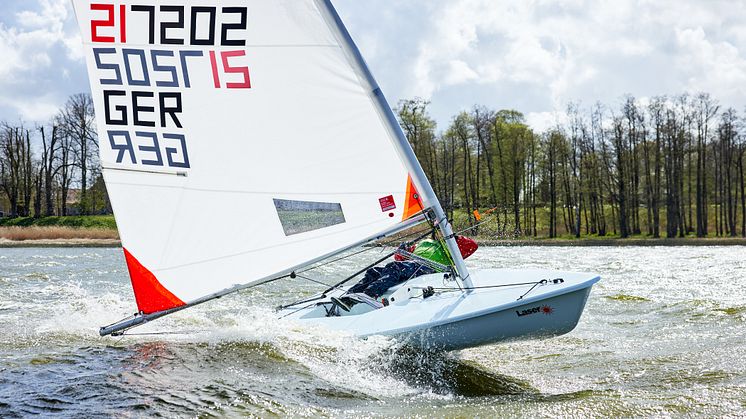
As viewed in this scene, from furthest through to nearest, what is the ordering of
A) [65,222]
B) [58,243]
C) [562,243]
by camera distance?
[65,222], [562,243], [58,243]

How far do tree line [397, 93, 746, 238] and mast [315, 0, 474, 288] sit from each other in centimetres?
3104

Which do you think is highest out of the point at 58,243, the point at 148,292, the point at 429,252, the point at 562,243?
the point at 429,252

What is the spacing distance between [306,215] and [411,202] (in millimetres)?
1092

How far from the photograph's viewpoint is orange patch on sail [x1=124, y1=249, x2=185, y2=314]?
7.13 m

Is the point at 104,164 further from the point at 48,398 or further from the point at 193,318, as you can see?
the point at 193,318

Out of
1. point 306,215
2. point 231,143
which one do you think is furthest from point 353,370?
point 231,143

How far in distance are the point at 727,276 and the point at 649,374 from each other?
1061 cm

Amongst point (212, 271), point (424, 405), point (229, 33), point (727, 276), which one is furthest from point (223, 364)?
point (727, 276)

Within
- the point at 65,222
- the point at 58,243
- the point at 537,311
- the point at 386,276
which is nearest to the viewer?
the point at 537,311

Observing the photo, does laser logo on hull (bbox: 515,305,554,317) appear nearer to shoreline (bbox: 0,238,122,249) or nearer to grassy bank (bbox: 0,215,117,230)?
shoreline (bbox: 0,238,122,249)

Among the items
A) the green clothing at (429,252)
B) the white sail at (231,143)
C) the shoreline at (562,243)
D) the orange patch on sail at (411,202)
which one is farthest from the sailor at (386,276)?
the shoreline at (562,243)

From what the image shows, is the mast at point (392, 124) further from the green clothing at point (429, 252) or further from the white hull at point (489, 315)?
the green clothing at point (429, 252)

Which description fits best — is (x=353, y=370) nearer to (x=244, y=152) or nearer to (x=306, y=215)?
(x=306, y=215)

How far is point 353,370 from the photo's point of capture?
649 cm
